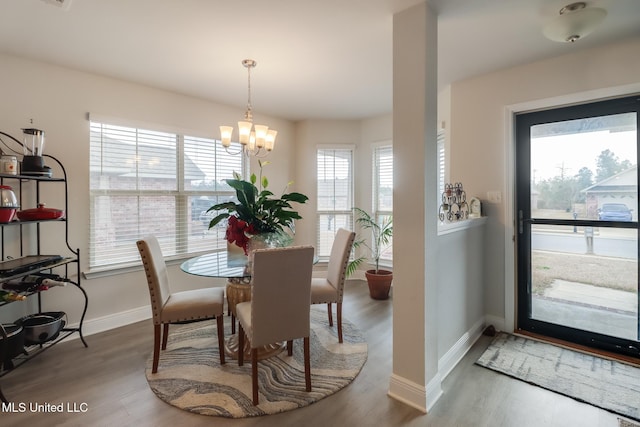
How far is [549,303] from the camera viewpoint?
2.67m

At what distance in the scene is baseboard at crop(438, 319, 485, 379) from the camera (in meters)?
2.10

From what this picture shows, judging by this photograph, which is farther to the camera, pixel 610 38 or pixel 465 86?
pixel 465 86

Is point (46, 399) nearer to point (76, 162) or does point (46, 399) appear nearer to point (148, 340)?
point (148, 340)

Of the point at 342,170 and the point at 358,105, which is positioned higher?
the point at 358,105

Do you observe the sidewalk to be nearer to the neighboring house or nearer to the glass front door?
the glass front door

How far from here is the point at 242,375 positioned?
211 centimetres

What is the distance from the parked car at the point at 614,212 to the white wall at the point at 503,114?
0.63 metres

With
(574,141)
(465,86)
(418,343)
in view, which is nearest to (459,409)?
(418,343)

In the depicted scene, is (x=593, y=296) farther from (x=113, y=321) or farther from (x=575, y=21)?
(x=113, y=321)

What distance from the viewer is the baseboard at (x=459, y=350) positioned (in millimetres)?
2099

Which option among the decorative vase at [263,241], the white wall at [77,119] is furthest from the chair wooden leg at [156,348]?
the white wall at [77,119]

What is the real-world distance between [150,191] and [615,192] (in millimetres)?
4299

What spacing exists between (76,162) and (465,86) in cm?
384

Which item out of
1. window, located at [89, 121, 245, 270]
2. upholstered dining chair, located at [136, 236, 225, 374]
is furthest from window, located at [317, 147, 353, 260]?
upholstered dining chair, located at [136, 236, 225, 374]
